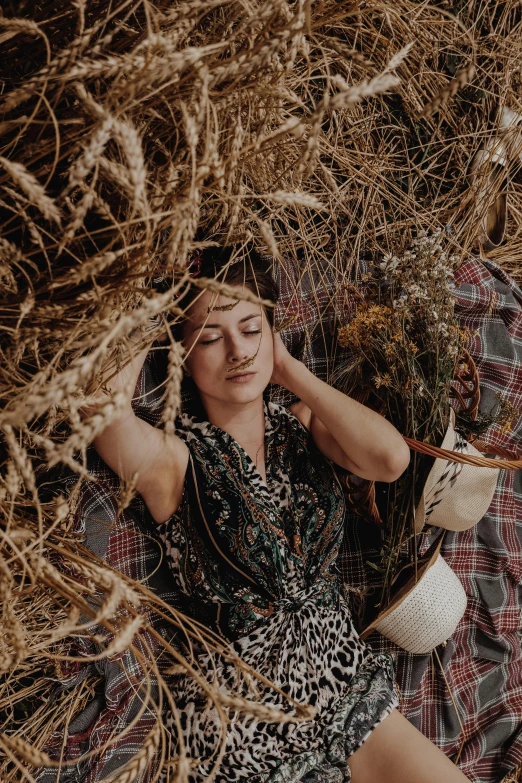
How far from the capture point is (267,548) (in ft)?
6.31

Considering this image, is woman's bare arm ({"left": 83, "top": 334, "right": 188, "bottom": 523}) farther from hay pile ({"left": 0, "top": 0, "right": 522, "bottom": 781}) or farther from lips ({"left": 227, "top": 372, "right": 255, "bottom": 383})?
lips ({"left": 227, "top": 372, "right": 255, "bottom": 383})

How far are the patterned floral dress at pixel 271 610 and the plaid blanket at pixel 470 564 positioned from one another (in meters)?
0.21

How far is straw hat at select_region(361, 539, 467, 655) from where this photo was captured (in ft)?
6.59

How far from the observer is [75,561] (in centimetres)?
119

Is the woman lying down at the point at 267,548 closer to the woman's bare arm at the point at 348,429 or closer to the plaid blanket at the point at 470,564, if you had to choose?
the woman's bare arm at the point at 348,429

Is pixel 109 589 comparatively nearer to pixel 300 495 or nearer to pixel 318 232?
pixel 300 495

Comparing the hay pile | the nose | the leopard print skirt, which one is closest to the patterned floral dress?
the leopard print skirt

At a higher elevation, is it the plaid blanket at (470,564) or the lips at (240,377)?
the lips at (240,377)

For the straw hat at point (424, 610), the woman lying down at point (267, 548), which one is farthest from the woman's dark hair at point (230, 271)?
the straw hat at point (424, 610)

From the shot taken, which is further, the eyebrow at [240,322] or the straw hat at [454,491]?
the straw hat at [454,491]

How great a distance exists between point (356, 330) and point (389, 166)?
906mm

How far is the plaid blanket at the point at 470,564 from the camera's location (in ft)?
6.92

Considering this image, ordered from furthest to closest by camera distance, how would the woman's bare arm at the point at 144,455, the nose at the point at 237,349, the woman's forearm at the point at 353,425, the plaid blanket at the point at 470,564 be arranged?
1. the plaid blanket at the point at 470,564
2. the woman's forearm at the point at 353,425
3. the nose at the point at 237,349
4. the woman's bare arm at the point at 144,455

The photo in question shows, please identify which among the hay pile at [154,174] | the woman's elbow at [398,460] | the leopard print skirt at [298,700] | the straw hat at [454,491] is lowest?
the leopard print skirt at [298,700]
